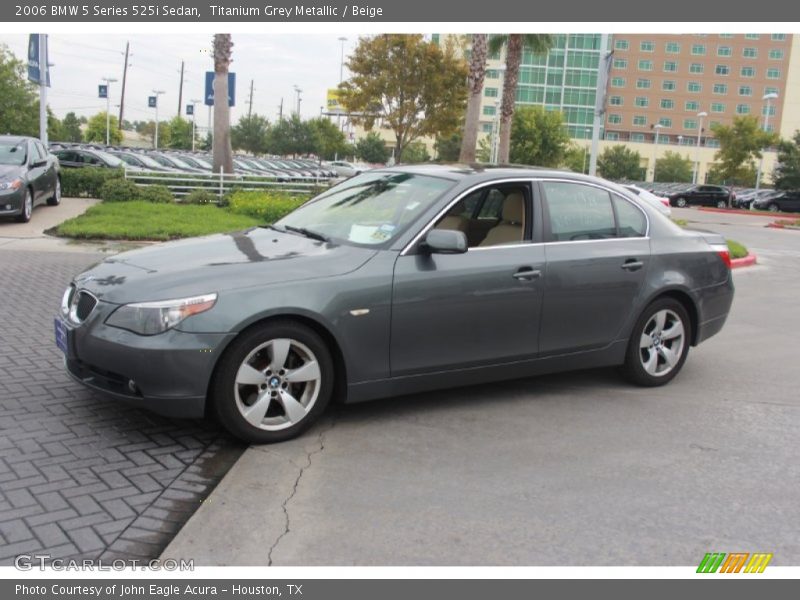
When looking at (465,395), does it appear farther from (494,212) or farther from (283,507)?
(283,507)

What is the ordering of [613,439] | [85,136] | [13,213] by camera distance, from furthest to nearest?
[85,136] → [13,213] → [613,439]

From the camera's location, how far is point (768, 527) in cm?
391

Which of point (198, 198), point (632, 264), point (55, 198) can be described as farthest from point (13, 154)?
point (632, 264)

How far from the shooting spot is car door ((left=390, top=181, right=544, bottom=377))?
4973mm

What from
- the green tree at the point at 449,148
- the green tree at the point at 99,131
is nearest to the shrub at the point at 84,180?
the green tree at the point at 449,148

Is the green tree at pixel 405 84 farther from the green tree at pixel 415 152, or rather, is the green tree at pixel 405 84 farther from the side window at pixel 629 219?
the green tree at pixel 415 152

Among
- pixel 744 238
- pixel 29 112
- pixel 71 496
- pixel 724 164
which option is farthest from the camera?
pixel 724 164

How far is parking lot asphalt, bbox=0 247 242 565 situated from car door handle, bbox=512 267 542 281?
7.06ft

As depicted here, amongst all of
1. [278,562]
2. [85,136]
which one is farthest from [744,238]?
[85,136]

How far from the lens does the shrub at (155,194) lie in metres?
18.7

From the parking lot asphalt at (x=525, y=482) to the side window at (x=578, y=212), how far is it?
1.24 m

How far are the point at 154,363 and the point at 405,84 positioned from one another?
109ft

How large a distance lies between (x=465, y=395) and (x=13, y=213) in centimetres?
1187

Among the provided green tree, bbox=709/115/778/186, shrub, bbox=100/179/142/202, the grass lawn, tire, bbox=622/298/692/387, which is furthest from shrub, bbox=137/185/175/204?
green tree, bbox=709/115/778/186
